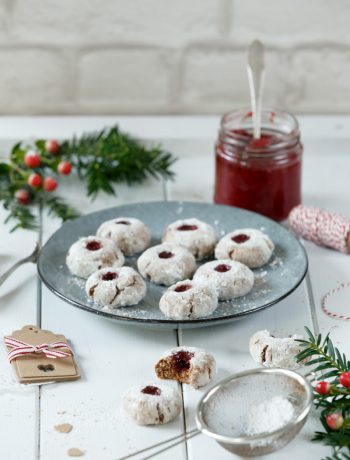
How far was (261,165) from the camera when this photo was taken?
1.63 meters

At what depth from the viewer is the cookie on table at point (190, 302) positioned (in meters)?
1.32

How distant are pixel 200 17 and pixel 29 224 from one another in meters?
0.61

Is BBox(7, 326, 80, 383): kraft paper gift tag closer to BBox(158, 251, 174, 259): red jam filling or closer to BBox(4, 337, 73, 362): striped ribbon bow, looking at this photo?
BBox(4, 337, 73, 362): striped ribbon bow

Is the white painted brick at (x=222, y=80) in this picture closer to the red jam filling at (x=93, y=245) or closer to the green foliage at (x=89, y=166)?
the green foliage at (x=89, y=166)

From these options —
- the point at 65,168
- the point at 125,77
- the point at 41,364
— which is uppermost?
the point at 125,77

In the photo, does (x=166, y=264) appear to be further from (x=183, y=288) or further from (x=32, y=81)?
(x=32, y=81)

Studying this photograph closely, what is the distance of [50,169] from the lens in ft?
6.03

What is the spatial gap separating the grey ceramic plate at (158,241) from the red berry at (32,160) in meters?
0.21

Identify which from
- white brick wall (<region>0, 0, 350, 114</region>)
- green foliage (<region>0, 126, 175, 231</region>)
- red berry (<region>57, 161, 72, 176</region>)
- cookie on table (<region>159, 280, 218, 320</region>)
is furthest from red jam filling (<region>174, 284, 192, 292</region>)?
white brick wall (<region>0, 0, 350, 114</region>)

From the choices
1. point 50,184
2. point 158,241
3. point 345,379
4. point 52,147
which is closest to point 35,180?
point 50,184

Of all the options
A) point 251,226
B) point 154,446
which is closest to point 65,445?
point 154,446

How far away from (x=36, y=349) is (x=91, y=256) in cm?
21

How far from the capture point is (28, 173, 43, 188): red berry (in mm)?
1723

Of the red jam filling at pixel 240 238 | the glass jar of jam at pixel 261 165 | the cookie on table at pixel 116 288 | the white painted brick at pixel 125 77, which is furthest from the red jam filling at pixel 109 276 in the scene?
the white painted brick at pixel 125 77
